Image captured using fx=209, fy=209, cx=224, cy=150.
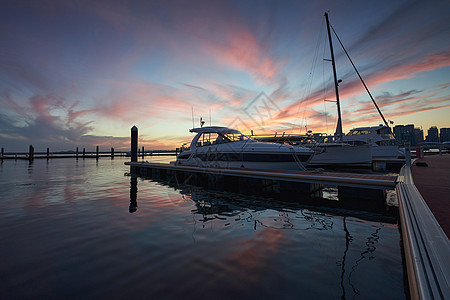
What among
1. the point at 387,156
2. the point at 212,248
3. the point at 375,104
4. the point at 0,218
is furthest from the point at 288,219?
the point at 387,156

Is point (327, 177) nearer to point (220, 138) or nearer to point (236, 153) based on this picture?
point (236, 153)

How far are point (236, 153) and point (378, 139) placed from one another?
18709 millimetres

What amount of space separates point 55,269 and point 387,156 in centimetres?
2631

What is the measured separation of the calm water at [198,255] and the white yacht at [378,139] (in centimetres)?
1824

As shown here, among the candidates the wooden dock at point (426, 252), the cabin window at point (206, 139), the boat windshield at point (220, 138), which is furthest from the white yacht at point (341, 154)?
the wooden dock at point (426, 252)

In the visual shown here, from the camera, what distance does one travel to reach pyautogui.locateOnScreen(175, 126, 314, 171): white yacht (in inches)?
485

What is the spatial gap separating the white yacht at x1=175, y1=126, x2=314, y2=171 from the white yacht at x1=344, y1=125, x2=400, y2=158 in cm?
1111

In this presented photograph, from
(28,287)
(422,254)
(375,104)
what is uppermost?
(375,104)

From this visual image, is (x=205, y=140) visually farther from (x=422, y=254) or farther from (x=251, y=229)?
(x=422, y=254)

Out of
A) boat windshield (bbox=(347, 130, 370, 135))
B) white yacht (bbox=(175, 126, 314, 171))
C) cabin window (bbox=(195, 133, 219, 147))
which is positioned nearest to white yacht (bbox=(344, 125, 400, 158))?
boat windshield (bbox=(347, 130, 370, 135))

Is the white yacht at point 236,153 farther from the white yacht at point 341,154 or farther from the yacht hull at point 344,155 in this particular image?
the yacht hull at point 344,155

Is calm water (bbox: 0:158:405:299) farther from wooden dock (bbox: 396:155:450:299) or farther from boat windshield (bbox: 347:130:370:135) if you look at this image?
boat windshield (bbox: 347:130:370:135)

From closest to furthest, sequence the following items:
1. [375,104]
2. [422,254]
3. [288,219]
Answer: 1. [422,254]
2. [288,219]
3. [375,104]

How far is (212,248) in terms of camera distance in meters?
3.99
